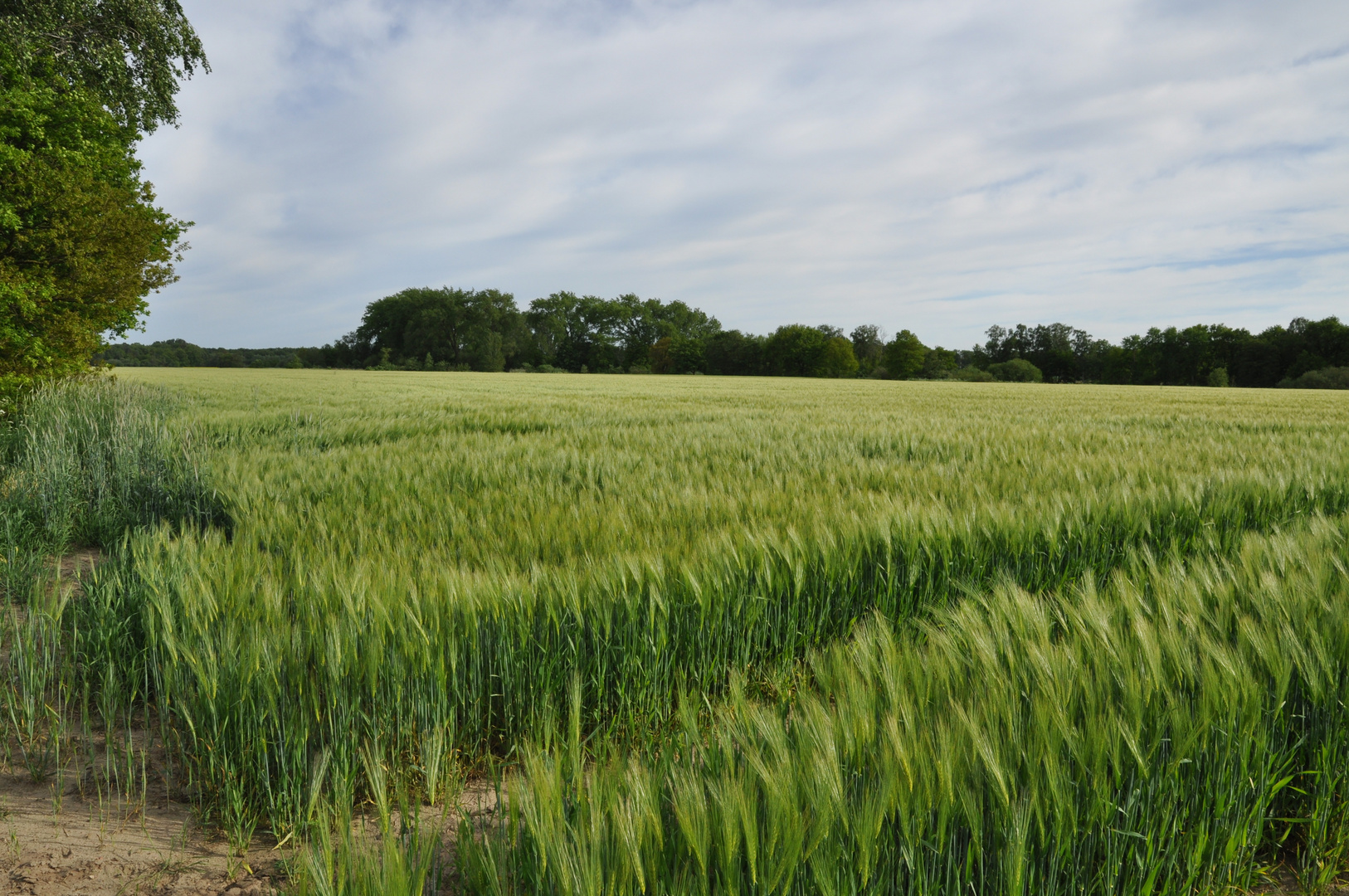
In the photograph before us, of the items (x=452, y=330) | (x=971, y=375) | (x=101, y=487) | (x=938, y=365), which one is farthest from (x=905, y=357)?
(x=101, y=487)

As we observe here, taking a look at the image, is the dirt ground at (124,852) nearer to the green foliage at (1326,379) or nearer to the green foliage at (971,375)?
the green foliage at (1326,379)

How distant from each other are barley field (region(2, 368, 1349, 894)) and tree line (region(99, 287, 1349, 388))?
76.6 m

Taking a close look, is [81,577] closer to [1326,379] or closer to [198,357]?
[1326,379]

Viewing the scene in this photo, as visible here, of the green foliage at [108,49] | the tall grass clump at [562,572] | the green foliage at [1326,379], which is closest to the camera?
the tall grass clump at [562,572]

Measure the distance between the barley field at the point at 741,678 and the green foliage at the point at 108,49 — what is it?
1188 centimetres

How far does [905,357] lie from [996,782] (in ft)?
293

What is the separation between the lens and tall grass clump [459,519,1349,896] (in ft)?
3.07

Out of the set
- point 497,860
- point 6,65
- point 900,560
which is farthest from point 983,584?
point 6,65

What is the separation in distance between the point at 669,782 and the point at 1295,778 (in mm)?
1471

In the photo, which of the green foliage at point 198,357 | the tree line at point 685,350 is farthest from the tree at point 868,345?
the green foliage at point 198,357

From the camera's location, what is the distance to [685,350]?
3290 inches

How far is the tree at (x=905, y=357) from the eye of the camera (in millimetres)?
83562

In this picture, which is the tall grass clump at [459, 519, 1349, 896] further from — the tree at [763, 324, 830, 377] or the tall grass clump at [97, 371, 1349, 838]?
the tree at [763, 324, 830, 377]

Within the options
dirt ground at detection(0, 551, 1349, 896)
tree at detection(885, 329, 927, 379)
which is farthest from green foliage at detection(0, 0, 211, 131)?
tree at detection(885, 329, 927, 379)
